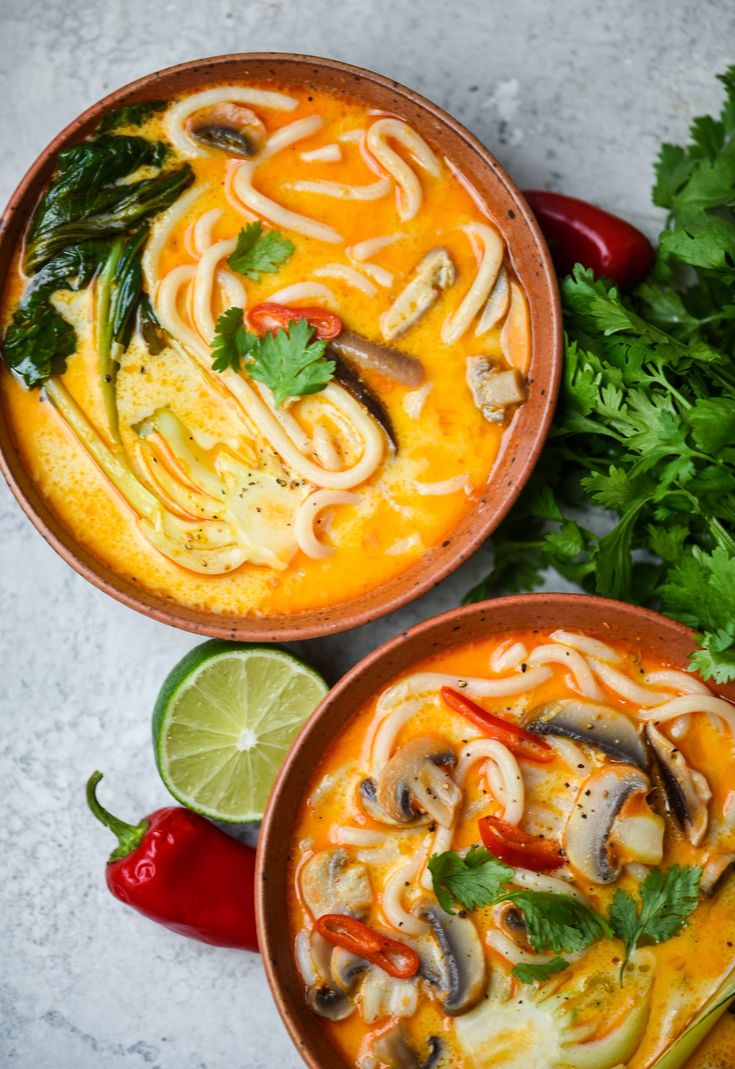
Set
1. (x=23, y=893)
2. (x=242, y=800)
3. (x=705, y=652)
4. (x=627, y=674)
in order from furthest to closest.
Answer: (x=23, y=893) → (x=242, y=800) → (x=627, y=674) → (x=705, y=652)

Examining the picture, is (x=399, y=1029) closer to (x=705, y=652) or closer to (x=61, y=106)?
(x=705, y=652)

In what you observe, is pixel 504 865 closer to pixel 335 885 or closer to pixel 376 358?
pixel 335 885

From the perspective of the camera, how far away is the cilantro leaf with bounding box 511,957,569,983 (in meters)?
3.37

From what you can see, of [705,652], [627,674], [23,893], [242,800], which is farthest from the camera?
[23,893]

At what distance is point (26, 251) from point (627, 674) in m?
2.59

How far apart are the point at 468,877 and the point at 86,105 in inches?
130

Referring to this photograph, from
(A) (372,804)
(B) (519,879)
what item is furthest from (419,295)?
(B) (519,879)

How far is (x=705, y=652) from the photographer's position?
3412 millimetres

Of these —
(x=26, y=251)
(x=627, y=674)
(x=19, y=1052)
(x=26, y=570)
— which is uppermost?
(x=26, y=251)

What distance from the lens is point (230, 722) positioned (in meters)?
3.86

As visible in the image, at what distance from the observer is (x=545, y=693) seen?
11.8 feet

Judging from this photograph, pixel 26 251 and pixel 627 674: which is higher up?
pixel 26 251

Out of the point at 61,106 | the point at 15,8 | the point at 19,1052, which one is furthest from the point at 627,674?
the point at 15,8

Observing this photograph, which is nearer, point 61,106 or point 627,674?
point 627,674
